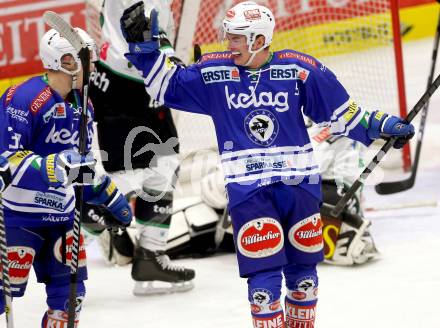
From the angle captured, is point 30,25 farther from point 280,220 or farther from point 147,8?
point 280,220

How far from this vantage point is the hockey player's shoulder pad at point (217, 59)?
3598 millimetres

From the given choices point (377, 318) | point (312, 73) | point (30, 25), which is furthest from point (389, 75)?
point (312, 73)

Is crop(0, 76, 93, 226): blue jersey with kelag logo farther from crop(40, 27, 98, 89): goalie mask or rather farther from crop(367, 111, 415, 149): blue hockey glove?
crop(367, 111, 415, 149): blue hockey glove

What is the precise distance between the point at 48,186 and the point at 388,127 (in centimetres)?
123

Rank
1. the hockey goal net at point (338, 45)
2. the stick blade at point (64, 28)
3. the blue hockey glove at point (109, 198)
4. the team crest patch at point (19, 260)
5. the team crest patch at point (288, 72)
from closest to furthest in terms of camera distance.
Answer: the stick blade at point (64, 28), the team crest patch at point (288, 72), the team crest patch at point (19, 260), the blue hockey glove at point (109, 198), the hockey goal net at point (338, 45)

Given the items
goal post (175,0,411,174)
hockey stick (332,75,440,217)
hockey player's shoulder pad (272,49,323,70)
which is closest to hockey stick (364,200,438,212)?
goal post (175,0,411,174)

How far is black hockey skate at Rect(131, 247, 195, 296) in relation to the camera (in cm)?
486

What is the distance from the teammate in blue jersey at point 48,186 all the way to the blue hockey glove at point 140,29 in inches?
12.0

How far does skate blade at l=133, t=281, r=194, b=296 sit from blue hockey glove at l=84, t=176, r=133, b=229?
96cm

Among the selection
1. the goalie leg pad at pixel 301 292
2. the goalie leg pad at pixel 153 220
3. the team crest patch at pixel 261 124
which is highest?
the team crest patch at pixel 261 124

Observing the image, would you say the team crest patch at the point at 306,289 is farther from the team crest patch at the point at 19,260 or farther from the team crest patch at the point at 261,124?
the team crest patch at the point at 19,260

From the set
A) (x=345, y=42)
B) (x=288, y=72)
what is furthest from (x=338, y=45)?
(x=288, y=72)

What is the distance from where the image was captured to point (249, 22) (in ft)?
11.7

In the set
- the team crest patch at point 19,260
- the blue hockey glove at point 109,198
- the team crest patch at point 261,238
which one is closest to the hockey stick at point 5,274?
the team crest patch at point 19,260
